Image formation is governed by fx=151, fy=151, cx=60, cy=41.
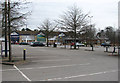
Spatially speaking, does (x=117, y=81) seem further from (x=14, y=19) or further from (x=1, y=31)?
(x=1, y=31)

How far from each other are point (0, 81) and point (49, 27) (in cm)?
3701

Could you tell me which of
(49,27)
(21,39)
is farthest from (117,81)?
(21,39)

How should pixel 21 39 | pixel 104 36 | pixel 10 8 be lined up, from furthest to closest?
1. pixel 104 36
2. pixel 21 39
3. pixel 10 8

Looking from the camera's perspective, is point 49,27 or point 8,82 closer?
point 8,82

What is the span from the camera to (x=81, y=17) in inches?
1160

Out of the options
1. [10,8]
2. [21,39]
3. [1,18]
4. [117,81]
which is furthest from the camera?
Result: [21,39]

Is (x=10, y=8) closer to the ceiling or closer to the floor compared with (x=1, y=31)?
closer to the ceiling

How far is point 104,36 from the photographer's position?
78.6m

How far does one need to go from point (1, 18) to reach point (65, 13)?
18830 millimetres

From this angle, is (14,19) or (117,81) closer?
(117,81)

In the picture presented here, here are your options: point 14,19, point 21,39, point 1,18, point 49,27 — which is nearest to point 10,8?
point 14,19

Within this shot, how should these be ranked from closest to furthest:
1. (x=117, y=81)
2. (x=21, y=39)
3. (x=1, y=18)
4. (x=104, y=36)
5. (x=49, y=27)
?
(x=117, y=81), (x=1, y=18), (x=49, y=27), (x=21, y=39), (x=104, y=36)

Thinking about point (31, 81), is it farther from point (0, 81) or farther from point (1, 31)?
point (1, 31)

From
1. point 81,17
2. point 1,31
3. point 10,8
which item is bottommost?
point 1,31
